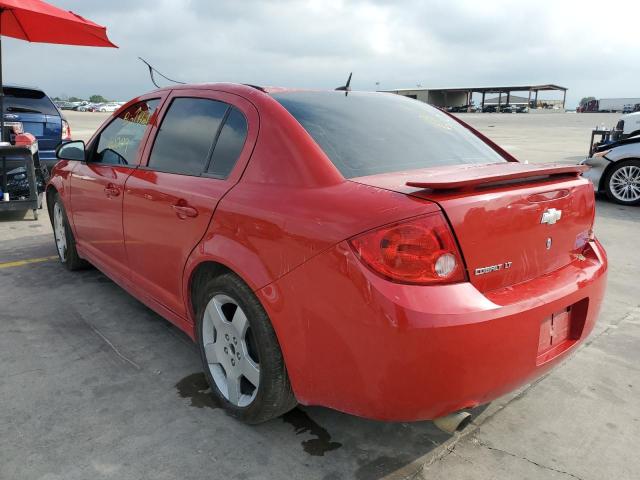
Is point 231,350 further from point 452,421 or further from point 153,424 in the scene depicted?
point 452,421

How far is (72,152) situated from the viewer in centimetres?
389

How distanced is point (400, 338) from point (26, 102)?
28.9ft

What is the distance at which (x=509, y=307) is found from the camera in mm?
1900

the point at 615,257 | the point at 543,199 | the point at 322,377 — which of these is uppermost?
the point at 543,199

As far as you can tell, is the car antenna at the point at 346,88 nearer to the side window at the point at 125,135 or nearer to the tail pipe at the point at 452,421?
the side window at the point at 125,135

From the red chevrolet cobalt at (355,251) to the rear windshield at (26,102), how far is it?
6.55m

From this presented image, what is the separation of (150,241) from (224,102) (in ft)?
2.99

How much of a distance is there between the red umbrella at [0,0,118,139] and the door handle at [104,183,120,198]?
405 cm

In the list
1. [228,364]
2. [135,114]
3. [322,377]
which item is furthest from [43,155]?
[322,377]

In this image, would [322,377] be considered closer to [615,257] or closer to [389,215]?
[389,215]

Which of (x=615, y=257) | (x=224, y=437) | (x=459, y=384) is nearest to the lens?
(x=459, y=384)

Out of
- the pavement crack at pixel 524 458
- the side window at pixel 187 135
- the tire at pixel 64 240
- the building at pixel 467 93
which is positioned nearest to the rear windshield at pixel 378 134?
the side window at pixel 187 135

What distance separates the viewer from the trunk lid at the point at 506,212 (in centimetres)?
190

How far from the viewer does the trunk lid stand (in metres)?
1.90
